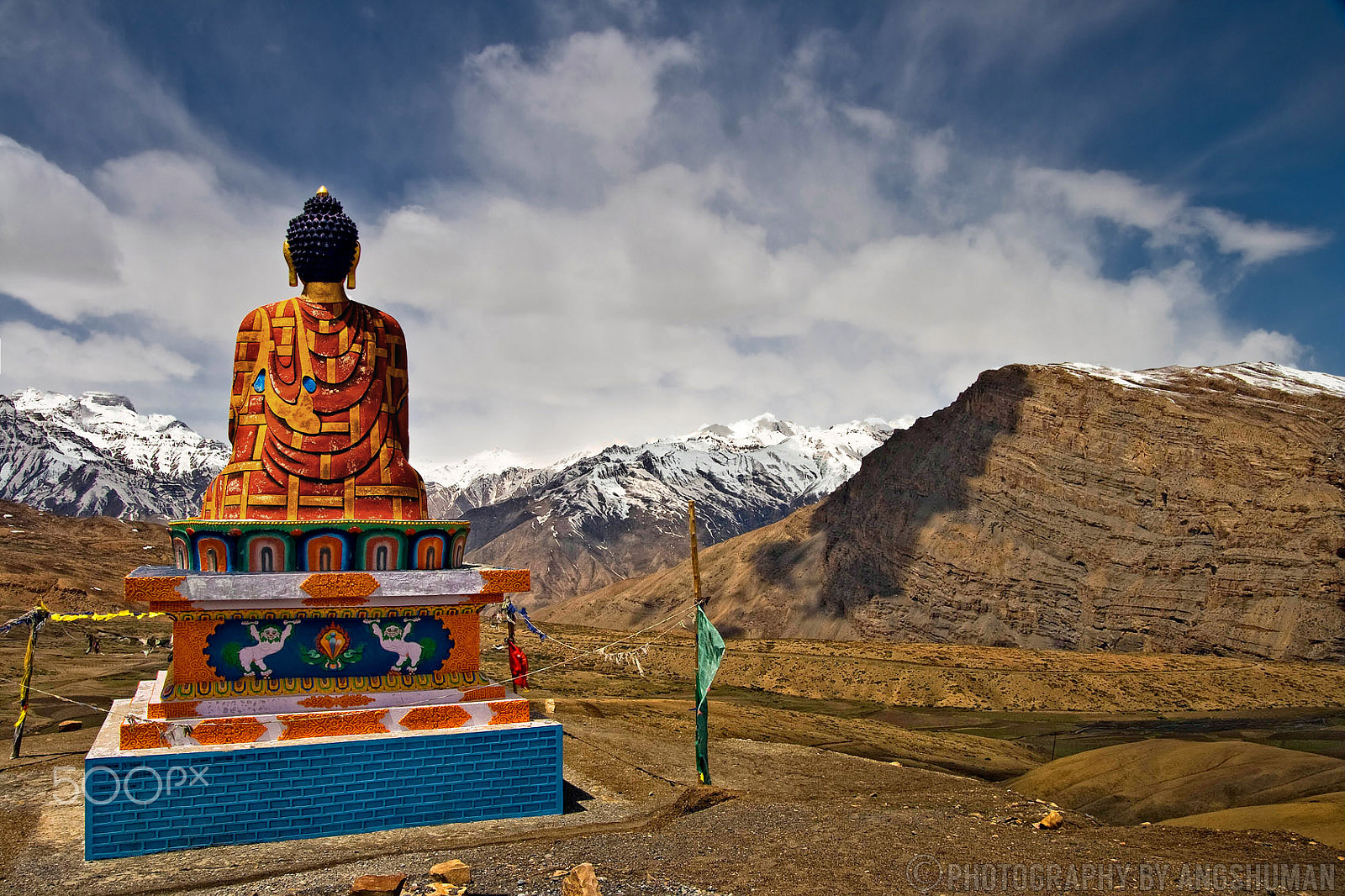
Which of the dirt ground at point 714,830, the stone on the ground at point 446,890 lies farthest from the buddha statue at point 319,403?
the stone on the ground at point 446,890

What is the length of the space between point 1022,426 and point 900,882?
57.7 metres

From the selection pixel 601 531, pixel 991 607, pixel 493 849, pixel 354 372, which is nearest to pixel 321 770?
pixel 493 849

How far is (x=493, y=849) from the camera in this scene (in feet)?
32.3

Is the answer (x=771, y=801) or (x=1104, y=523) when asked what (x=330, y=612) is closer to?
(x=771, y=801)

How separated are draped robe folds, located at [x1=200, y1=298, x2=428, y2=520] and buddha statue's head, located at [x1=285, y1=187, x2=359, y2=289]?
52 centimetres

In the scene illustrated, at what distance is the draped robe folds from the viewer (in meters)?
11.9

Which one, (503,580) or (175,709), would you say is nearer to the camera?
(175,709)

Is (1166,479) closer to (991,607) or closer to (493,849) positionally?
(991,607)

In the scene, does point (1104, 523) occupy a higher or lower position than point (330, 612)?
higher

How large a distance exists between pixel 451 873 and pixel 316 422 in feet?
21.7

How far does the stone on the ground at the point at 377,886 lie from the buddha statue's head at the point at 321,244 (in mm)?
8729

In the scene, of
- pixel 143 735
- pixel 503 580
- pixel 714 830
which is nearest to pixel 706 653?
pixel 714 830

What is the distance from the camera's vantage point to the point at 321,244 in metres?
13.2

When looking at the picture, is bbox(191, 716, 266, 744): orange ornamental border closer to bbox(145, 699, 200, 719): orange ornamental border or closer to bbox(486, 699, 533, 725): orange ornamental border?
bbox(145, 699, 200, 719): orange ornamental border
